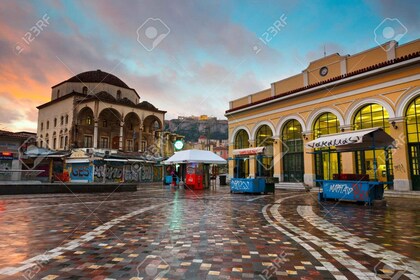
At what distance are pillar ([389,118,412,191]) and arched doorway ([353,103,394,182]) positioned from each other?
930 mm

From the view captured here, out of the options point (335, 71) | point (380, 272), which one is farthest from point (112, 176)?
point (380, 272)

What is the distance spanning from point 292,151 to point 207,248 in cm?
2238

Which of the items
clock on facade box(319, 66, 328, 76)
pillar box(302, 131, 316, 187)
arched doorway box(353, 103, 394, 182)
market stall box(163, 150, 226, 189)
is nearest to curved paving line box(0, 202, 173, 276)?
market stall box(163, 150, 226, 189)

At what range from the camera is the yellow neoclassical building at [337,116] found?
1758 centimetres

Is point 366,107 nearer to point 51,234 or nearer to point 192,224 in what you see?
point 192,224

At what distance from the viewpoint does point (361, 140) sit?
38.3 ft

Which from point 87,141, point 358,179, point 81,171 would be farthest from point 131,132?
point 358,179

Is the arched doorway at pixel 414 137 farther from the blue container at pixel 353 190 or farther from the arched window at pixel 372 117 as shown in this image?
the blue container at pixel 353 190

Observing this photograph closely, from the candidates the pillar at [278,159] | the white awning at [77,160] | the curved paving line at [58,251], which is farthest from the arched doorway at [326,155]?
the white awning at [77,160]

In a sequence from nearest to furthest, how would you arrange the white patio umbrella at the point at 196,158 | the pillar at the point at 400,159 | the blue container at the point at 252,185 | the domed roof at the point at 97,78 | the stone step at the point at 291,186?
1. the pillar at the point at 400,159
2. the blue container at the point at 252,185
3. the white patio umbrella at the point at 196,158
4. the stone step at the point at 291,186
5. the domed roof at the point at 97,78

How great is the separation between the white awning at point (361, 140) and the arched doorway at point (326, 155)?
8.67m

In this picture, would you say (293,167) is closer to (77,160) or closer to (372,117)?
(372,117)

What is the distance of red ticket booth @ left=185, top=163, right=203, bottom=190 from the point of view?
22875 millimetres

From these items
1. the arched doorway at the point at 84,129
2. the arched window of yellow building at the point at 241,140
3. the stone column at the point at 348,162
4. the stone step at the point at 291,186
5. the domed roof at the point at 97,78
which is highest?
the domed roof at the point at 97,78
